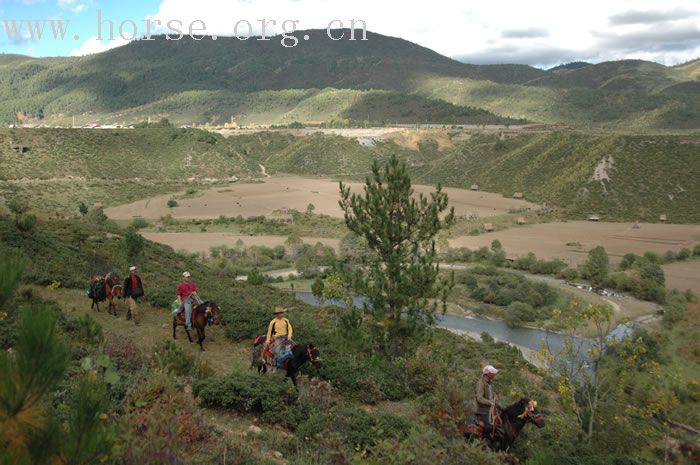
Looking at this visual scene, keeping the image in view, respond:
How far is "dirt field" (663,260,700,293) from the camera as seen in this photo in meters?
46.2

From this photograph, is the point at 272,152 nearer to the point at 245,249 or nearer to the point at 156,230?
the point at 156,230

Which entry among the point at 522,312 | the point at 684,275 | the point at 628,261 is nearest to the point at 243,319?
the point at 522,312

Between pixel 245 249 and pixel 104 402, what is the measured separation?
5415 cm

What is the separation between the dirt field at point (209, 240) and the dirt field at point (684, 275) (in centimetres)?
3076

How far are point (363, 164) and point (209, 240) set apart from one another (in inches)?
2613

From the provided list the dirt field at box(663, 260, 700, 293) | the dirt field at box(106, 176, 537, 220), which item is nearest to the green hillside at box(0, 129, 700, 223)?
the dirt field at box(106, 176, 537, 220)

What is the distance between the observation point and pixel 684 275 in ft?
161

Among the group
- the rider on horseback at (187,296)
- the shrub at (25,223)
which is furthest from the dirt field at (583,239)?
the rider on horseback at (187,296)

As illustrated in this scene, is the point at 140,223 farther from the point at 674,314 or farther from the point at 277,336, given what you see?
the point at 277,336

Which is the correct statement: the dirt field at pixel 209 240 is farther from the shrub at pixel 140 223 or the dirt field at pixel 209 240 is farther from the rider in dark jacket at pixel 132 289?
the rider in dark jacket at pixel 132 289

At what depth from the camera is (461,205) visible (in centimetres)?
8562

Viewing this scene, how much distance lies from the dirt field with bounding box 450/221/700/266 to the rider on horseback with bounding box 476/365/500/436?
47.5 m

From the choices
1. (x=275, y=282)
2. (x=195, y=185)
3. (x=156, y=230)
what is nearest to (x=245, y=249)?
(x=275, y=282)

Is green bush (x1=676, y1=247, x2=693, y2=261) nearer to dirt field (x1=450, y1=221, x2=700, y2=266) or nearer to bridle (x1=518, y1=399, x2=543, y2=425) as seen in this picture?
dirt field (x1=450, y1=221, x2=700, y2=266)
